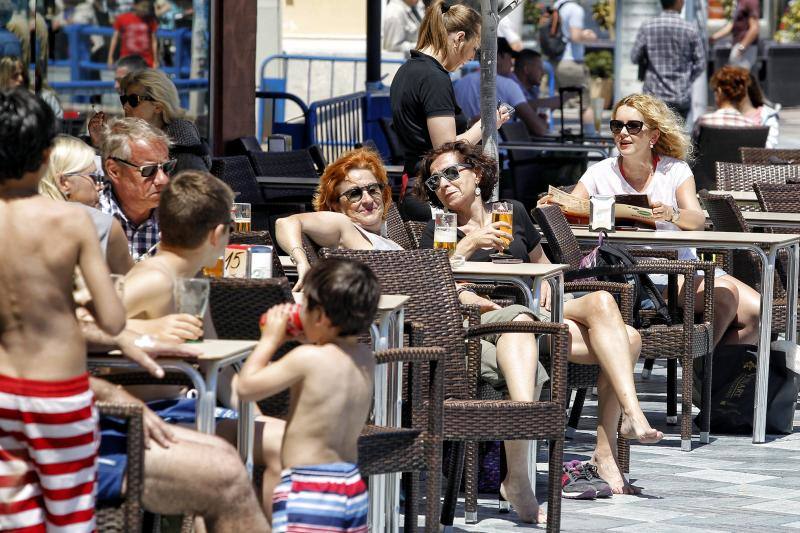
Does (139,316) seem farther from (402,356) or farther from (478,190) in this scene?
(478,190)

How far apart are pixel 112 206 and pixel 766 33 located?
2672 cm

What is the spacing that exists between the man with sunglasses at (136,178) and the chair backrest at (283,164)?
4.41 metres

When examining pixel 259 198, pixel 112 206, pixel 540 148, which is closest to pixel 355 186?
pixel 112 206

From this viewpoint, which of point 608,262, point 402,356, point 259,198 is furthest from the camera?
point 259,198

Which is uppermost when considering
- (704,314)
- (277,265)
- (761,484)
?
(277,265)

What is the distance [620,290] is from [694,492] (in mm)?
871

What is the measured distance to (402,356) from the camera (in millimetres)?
4387

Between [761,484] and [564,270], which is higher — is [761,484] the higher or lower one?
the lower one

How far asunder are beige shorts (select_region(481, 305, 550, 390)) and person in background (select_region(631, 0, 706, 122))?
8.49 m

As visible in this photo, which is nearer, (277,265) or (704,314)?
(277,265)

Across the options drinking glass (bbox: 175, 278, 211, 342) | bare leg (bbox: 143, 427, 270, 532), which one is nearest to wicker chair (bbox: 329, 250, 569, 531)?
drinking glass (bbox: 175, 278, 211, 342)

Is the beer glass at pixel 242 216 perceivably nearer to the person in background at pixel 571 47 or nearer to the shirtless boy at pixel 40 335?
the shirtless boy at pixel 40 335

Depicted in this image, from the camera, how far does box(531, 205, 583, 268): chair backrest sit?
6.64m

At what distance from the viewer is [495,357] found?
18.1ft
